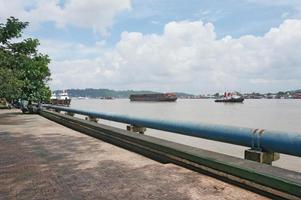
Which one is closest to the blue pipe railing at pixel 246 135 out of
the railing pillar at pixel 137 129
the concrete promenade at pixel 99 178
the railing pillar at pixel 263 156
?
the railing pillar at pixel 263 156

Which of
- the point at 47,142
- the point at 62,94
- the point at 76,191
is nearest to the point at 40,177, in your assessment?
the point at 76,191

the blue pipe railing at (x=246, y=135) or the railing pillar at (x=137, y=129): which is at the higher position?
the blue pipe railing at (x=246, y=135)

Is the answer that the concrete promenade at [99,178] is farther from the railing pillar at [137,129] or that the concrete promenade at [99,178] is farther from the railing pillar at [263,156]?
the railing pillar at [137,129]

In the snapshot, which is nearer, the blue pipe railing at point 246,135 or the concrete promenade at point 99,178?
the blue pipe railing at point 246,135

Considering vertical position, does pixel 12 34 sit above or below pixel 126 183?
above

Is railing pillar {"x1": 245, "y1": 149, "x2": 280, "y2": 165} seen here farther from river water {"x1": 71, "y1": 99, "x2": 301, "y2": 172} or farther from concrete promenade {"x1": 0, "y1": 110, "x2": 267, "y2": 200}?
river water {"x1": 71, "y1": 99, "x2": 301, "y2": 172}

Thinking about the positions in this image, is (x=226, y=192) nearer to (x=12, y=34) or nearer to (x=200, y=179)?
(x=200, y=179)

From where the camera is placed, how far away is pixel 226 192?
17.7 ft

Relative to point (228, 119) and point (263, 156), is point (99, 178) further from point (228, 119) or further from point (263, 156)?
point (228, 119)

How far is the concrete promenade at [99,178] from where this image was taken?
552 centimetres

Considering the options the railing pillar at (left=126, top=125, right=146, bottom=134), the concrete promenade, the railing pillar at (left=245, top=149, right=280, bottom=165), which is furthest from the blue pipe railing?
the railing pillar at (left=126, top=125, right=146, bottom=134)

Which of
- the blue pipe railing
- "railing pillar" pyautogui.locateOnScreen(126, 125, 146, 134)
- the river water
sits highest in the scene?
the blue pipe railing

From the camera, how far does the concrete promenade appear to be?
552cm

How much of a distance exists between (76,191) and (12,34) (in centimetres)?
2200
